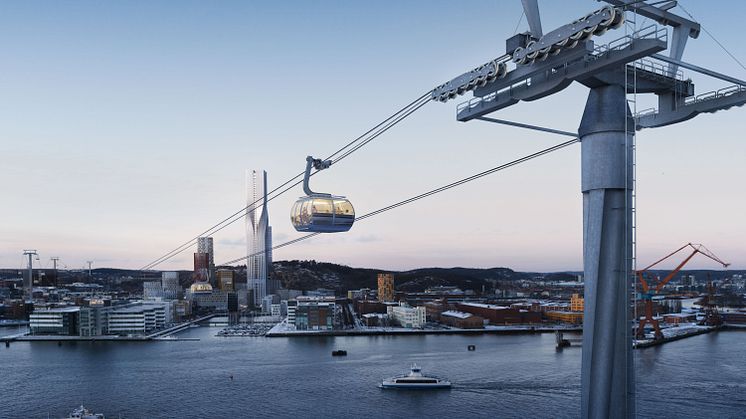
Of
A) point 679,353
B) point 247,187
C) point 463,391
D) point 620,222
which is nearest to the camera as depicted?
point 620,222

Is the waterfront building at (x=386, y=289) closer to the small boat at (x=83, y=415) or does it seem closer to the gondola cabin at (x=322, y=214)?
the small boat at (x=83, y=415)

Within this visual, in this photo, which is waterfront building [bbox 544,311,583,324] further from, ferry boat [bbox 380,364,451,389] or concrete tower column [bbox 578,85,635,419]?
concrete tower column [bbox 578,85,635,419]

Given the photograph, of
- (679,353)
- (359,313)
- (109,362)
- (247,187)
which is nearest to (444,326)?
(359,313)

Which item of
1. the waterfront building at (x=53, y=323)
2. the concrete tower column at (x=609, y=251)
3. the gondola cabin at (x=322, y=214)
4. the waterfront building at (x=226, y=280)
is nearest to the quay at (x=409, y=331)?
the waterfront building at (x=53, y=323)

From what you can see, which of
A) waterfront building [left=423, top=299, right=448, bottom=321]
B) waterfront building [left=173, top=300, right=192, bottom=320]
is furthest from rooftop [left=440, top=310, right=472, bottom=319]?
waterfront building [left=173, top=300, right=192, bottom=320]

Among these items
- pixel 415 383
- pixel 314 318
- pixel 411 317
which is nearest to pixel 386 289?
pixel 411 317

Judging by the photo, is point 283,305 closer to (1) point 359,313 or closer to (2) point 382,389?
(1) point 359,313
